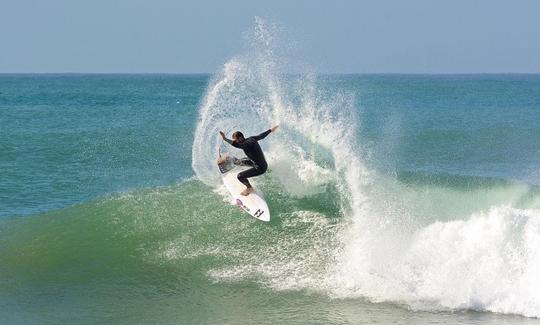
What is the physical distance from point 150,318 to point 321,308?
2.61 m

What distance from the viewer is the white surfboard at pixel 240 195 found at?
48.4ft

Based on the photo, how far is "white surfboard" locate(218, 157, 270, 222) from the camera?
14.8 metres

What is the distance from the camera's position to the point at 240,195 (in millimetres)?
15062

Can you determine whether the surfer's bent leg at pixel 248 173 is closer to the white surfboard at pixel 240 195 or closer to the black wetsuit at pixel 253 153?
the black wetsuit at pixel 253 153

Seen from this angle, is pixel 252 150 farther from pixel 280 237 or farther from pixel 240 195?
pixel 280 237

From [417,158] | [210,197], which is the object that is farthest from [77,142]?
[210,197]

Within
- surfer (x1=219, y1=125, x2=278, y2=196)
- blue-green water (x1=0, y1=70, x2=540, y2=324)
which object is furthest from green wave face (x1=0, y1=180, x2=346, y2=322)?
surfer (x1=219, y1=125, x2=278, y2=196)

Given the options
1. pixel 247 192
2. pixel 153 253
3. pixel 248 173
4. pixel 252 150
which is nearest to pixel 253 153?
pixel 252 150

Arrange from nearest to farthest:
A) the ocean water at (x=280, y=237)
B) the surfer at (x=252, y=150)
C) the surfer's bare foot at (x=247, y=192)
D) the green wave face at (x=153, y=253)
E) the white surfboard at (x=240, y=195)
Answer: the ocean water at (x=280, y=237), the green wave face at (x=153, y=253), the surfer at (x=252, y=150), the white surfboard at (x=240, y=195), the surfer's bare foot at (x=247, y=192)

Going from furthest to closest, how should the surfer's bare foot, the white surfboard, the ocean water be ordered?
the surfer's bare foot, the white surfboard, the ocean water

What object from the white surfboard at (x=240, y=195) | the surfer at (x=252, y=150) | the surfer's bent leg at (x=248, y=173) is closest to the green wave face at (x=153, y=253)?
the white surfboard at (x=240, y=195)

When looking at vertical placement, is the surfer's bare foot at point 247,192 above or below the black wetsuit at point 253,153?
below

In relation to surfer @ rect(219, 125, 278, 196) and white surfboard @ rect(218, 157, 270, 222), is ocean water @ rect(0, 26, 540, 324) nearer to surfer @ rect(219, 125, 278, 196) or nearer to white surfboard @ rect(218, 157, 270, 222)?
white surfboard @ rect(218, 157, 270, 222)

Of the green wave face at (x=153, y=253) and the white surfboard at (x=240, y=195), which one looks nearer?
the green wave face at (x=153, y=253)
